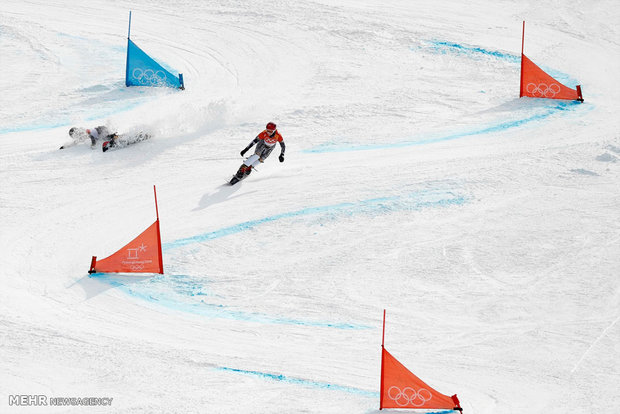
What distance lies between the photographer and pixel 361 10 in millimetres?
19266

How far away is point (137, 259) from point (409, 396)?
4330 mm

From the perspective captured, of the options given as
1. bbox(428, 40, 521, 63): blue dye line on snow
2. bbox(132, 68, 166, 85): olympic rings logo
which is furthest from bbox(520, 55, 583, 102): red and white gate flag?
bbox(132, 68, 166, 85): olympic rings logo

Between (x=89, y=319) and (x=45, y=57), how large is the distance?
9.58m

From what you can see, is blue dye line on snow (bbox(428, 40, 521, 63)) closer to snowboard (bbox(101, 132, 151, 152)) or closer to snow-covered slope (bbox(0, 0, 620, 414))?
snow-covered slope (bbox(0, 0, 620, 414))

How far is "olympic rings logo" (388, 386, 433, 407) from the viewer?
7922 mm

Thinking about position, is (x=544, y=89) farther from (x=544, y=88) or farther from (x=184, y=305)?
(x=184, y=305)

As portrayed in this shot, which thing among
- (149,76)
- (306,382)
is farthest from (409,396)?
(149,76)

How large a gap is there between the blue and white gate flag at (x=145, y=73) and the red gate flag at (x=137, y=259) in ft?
20.6

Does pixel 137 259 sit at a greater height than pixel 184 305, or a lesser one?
greater

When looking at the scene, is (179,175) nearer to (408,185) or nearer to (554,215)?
(408,185)

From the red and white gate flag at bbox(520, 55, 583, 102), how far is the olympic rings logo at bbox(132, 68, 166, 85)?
7.56 metres

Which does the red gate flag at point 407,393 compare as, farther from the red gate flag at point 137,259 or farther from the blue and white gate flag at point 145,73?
the blue and white gate flag at point 145,73

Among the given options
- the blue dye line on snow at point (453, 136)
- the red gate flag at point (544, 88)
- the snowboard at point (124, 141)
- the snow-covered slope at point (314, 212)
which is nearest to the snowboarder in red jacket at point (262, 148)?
the snow-covered slope at point (314, 212)

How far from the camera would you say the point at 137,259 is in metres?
10.2
